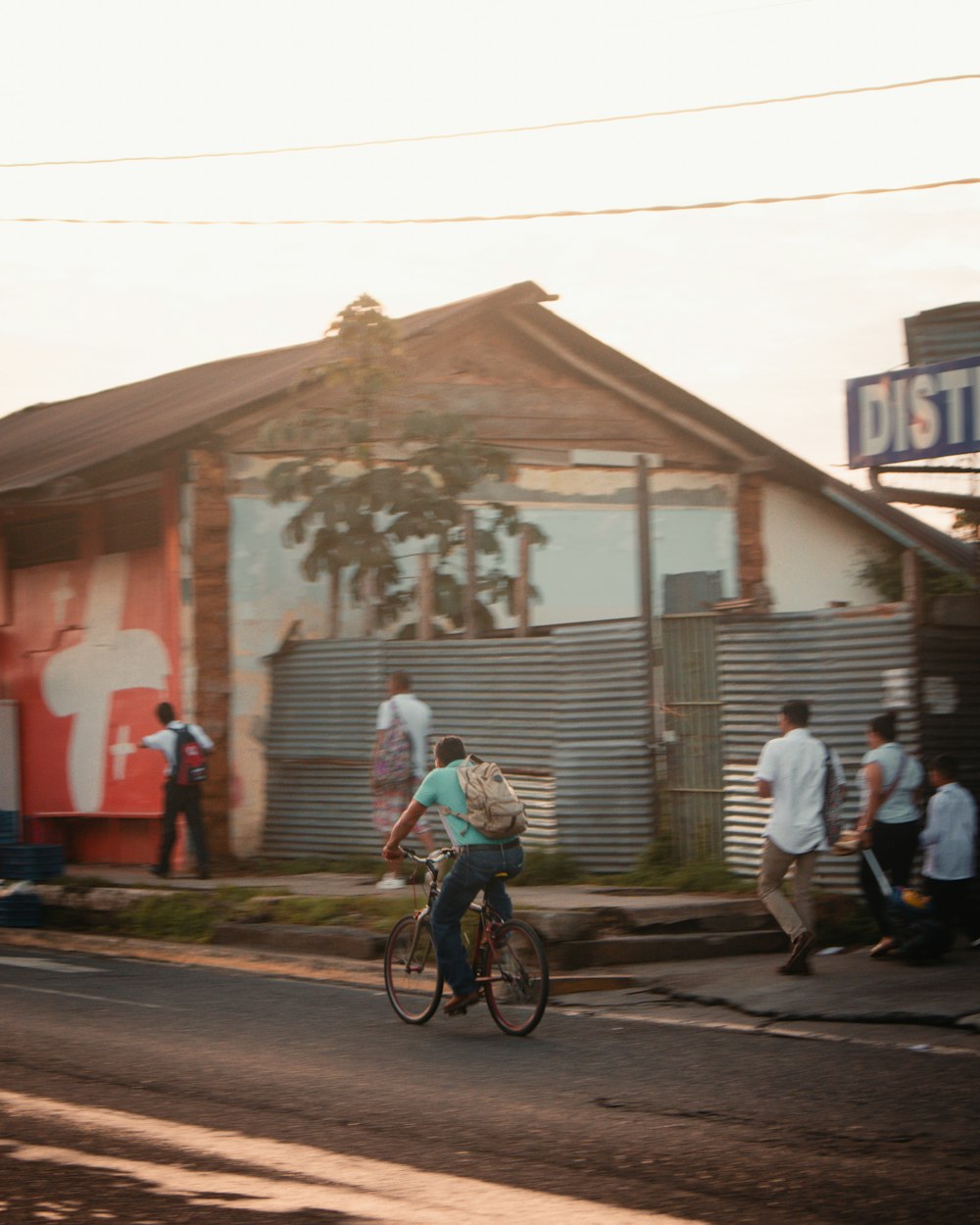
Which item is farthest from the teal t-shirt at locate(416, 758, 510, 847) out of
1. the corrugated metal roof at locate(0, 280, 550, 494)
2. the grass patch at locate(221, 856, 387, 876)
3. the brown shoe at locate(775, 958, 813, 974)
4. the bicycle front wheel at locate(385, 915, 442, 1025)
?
the corrugated metal roof at locate(0, 280, 550, 494)

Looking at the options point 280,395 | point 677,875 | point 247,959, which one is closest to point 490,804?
point 247,959

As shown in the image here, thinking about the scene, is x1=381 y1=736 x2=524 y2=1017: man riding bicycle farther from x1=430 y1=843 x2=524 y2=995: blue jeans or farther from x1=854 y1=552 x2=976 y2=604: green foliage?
x1=854 y1=552 x2=976 y2=604: green foliage

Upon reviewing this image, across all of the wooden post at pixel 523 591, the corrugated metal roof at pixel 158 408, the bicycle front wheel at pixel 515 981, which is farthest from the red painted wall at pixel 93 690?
the bicycle front wheel at pixel 515 981

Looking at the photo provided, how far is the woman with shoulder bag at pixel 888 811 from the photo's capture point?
38.3ft

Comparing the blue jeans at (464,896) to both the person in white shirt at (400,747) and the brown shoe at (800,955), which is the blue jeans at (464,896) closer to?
the brown shoe at (800,955)

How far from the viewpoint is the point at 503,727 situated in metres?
16.0

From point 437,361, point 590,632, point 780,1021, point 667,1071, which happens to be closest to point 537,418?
point 437,361

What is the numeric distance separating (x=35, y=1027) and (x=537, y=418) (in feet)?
42.0

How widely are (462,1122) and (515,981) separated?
2297 millimetres

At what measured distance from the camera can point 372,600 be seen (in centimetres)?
1878

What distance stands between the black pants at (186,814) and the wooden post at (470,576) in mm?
3087

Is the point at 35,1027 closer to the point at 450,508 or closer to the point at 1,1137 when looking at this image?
the point at 1,1137

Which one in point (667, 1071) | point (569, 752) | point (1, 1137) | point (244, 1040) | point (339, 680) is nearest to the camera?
point (1, 1137)

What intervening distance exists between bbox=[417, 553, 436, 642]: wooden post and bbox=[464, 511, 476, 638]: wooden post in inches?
14.0
